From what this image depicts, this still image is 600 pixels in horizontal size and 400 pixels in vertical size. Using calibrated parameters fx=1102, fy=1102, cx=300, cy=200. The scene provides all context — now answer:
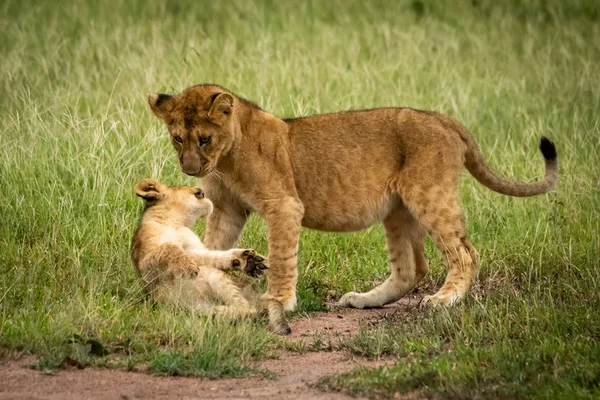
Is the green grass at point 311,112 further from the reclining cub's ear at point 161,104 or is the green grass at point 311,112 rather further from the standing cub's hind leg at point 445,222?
the reclining cub's ear at point 161,104

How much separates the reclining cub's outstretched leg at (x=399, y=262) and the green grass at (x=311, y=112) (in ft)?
0.98

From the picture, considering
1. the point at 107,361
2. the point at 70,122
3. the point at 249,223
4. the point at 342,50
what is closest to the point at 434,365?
the point at 107,361

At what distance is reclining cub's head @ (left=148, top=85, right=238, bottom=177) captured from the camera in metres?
6.70

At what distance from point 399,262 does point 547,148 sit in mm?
1240

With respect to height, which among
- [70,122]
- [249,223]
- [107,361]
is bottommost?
[107,361]

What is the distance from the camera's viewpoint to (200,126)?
6.73 m

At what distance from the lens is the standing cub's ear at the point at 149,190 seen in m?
6.80

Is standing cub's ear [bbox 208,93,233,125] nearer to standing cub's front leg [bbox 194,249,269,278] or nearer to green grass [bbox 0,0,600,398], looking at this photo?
standing cub's front leg [bbox 194,249,269,278]

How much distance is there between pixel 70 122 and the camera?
Answer: 8.78 m

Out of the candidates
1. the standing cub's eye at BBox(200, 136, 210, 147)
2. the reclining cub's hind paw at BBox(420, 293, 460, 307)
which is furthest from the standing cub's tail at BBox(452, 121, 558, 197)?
the standing cub's eye at BBox(200, 136, 210, 147)

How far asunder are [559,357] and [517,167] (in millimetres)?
4289

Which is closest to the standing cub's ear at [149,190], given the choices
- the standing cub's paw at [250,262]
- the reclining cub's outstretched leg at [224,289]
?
the reclining cub's outstretched leg at [224,289]

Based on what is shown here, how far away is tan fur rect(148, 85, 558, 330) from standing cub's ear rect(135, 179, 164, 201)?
28 centimetres

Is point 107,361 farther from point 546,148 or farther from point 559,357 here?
point 546,148
